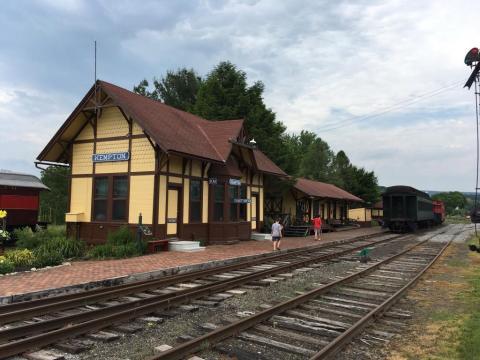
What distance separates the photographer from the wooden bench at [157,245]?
635 inches

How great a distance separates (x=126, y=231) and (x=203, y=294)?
7998 millimetres

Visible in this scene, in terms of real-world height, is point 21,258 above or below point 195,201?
below

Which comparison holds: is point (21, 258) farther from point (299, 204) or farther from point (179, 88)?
point (179, 88)

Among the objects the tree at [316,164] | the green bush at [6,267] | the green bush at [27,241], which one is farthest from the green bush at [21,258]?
the tree at [316,164]

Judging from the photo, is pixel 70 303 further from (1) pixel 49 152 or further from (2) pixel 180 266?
(1) pixel 49 152

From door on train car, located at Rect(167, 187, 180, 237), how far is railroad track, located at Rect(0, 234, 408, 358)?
575cm

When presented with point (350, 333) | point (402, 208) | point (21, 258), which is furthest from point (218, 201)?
point (402, 208)

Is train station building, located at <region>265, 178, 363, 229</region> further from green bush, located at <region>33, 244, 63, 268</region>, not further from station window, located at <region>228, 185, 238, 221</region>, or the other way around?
green bush, located at <region>33, 244, 63, 268</region>

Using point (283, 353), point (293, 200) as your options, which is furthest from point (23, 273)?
point (293, 200)

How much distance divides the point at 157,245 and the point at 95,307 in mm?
8259

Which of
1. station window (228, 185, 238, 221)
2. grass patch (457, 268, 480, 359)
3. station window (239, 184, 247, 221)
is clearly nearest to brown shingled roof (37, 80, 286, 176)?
station window (239, 184, 247, 221)

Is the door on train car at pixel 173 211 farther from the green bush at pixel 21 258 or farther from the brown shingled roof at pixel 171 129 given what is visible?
the green bush at pixel 21 258

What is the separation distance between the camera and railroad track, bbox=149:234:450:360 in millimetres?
5875

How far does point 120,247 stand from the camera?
1541 centimetres
